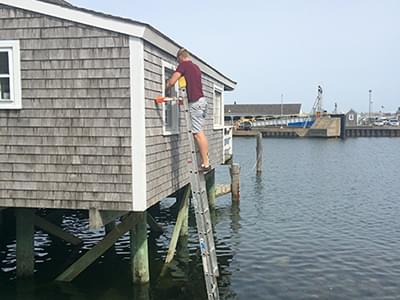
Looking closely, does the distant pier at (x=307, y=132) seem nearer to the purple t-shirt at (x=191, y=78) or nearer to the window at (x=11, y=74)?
the purple t-shirt at (x=191, y=78)

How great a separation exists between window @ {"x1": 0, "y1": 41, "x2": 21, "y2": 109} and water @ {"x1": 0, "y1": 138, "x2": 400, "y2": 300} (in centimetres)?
409

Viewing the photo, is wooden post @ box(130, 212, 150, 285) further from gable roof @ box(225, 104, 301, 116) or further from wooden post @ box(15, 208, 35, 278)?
gable roof @ box(225, 104, 301, 116)

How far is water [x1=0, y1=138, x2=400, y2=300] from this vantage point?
1027 centimetres

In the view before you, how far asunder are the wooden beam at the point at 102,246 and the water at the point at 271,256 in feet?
1.14

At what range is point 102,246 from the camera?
9633mm

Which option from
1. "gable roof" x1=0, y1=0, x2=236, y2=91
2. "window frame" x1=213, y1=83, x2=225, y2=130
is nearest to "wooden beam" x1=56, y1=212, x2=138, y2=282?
"gable roof" x1=0, y1=0, x2=236, y2=91

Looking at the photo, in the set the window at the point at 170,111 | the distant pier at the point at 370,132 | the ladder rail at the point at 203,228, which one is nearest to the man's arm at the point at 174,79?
the ladder rail at the point at 203,228

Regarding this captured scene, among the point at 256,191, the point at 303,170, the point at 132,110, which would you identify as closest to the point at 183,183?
the point at 132,110

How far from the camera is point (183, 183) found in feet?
39.0

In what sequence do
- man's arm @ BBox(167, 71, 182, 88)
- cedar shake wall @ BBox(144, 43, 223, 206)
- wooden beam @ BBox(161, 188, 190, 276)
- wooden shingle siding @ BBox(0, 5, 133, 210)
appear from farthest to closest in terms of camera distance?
1. wooden beam @ BBox(161, 188, 190, 276)
2. man's arm @ BBox(167, 71, 182, 88)
3. cedar shake wall @ BBox(144, 43, 223, 206)
4. wooden shingle siding @ BBox(0, 5, 133, 210)

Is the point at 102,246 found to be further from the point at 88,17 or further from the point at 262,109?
the point at 262,109

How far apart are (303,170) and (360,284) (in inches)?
966

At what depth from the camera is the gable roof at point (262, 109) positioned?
10862cm

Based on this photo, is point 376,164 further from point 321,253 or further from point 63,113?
point 63,113
